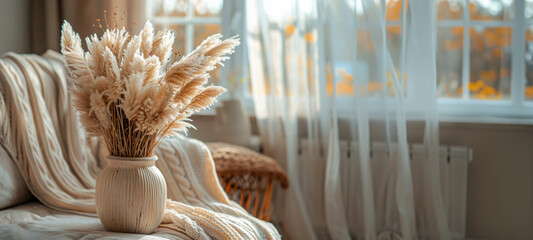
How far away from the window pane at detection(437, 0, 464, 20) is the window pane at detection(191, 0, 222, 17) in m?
1.15

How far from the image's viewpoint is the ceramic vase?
2887 mm

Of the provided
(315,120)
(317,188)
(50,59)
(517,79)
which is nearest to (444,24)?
(517,79)

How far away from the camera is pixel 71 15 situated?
3.11 m

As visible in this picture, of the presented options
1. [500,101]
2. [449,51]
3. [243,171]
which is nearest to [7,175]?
[243,171]

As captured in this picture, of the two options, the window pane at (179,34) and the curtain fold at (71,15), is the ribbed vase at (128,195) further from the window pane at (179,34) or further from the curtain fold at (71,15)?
the window pane at (179,34)

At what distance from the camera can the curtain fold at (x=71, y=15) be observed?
3.01 meters

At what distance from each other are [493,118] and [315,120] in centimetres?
86

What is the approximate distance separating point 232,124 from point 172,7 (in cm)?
82

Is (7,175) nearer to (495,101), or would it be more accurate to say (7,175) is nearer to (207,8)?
(207,8)

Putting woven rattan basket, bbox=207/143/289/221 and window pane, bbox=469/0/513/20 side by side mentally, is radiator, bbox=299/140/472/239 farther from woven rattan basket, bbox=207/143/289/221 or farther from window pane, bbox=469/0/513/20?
window pane, bbox=469/0/513/20

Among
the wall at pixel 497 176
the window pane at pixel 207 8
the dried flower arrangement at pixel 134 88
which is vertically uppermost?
the window pane at pixel 207 8

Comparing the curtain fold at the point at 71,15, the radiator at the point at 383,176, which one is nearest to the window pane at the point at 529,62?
the radiator at the point at 383,176

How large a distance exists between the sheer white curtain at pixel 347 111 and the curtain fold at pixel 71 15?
1.94 feet

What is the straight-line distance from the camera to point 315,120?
2896 mm
